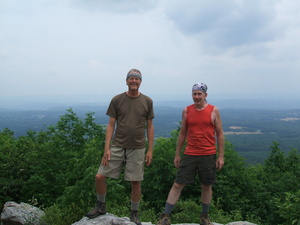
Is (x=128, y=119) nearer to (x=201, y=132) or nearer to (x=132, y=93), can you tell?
A: (x=132, y=93)

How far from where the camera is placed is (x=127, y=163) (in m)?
4.77

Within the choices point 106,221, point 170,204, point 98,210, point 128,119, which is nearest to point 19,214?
point 98,210

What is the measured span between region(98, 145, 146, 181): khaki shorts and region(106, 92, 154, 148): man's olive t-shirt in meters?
0.11

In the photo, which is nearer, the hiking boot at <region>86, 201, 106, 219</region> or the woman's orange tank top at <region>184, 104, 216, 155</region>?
the woman's orange tank top at <region>184, 104, 216, 155</region>

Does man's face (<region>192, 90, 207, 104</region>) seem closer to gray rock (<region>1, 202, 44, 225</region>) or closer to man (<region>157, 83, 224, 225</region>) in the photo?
man (<region>157, 83, 224, 225</region>)

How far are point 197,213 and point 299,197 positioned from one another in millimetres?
3938

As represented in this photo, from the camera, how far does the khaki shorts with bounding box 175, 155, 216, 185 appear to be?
4762mm

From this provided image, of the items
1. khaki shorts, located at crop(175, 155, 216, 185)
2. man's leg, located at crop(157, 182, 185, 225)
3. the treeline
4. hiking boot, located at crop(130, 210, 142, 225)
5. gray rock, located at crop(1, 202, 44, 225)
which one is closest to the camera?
khaki shorts, located at crop(175, 155, 216, 185)

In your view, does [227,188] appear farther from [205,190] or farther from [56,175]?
[205,190]

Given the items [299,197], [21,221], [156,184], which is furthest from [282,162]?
[21,221]

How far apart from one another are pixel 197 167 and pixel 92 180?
4107 mm

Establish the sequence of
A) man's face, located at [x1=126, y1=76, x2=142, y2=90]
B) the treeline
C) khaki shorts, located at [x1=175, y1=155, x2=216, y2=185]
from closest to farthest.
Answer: man's face, located at [x1=126, y1=76, x2=142, y2=90] → khaki shorts, located at [x1=175, y1=155, x2=216, y2=185] → the treeline

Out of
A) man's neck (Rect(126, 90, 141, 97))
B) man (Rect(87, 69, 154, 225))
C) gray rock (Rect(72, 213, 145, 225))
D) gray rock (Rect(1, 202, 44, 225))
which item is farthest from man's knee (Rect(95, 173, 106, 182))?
gray rock (Rect(1, 202, 44, 225))

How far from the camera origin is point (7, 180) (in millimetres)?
14250
